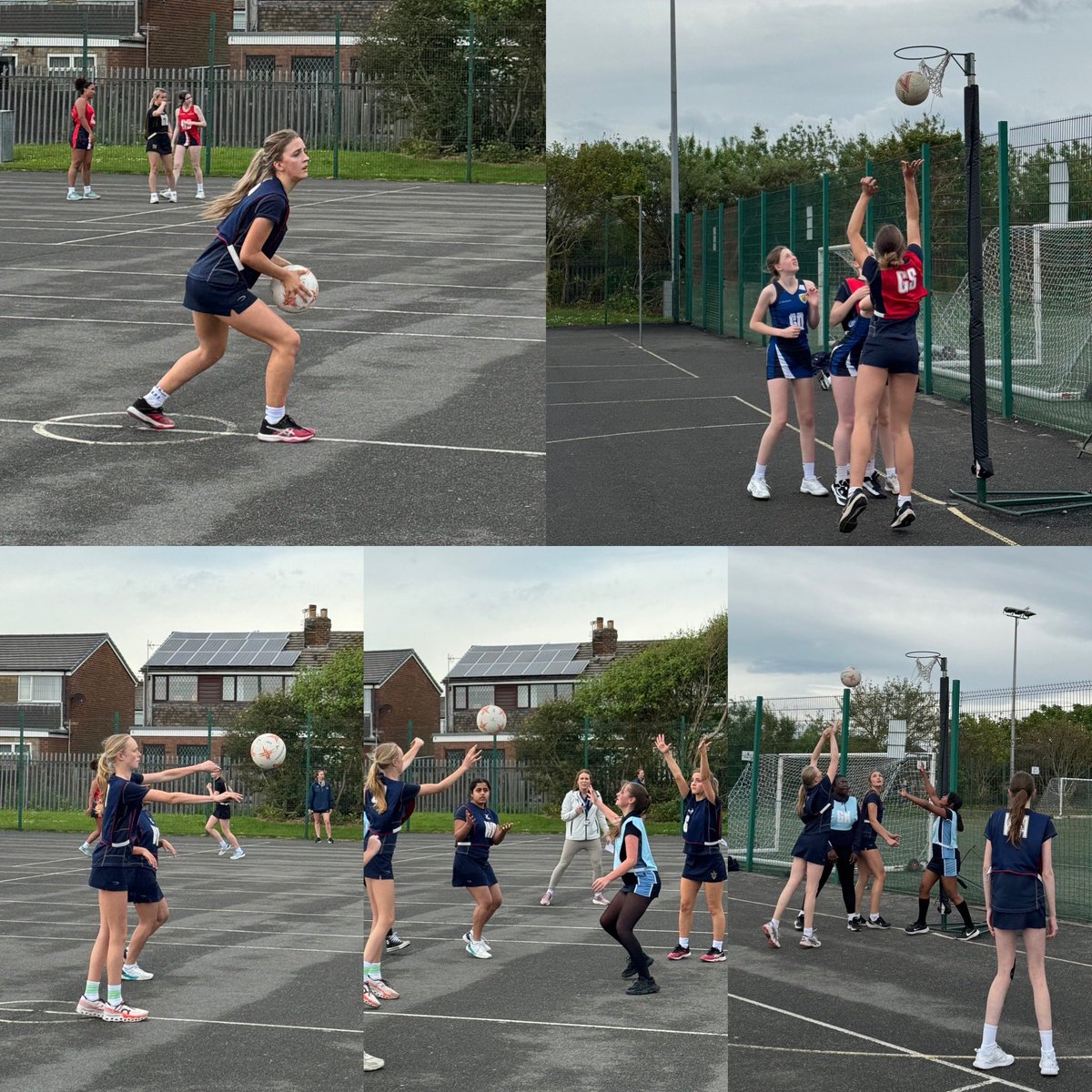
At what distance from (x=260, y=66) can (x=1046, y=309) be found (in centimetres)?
2577

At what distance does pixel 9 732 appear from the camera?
84.9 ft

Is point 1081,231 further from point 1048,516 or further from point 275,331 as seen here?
point 275,331

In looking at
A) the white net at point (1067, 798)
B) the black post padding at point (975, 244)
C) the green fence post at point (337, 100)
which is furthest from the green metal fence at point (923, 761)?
the green fence post at point (337, 100)

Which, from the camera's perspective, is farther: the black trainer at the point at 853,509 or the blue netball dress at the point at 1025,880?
the black trainer at the point at 853,509

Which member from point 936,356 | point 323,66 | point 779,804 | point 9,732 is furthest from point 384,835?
point 323,66

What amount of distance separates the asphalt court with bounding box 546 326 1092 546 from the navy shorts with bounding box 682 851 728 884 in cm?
197

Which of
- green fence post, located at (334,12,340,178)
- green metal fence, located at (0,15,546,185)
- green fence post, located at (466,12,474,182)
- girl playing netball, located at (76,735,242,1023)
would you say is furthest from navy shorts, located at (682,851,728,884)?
green fence post, located at (334,12,340,178)

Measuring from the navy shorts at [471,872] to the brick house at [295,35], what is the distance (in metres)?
27.5

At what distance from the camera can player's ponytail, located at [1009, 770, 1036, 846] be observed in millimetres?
6977

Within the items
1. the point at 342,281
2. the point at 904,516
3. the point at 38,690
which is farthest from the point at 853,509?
the point at 38,690

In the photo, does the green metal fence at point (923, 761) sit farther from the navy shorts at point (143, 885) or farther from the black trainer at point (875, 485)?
the navy shorts at point (143, 885)

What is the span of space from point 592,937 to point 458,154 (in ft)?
79.0

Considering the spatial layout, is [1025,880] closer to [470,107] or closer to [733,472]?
[733,472]

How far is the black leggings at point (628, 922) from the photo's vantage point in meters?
7.81
